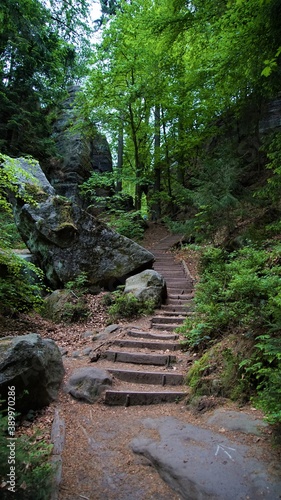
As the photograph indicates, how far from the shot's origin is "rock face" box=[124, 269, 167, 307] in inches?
316

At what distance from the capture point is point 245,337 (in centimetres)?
416

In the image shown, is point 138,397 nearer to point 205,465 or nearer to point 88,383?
point 88,383

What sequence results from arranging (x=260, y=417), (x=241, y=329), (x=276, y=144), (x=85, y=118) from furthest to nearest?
1. (x=85, y=118)
2. (x=276, y=144)
3. (x=241, y=329)
4. (x=260, y=417)

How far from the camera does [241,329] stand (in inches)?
175

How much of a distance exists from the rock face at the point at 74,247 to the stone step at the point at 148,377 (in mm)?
4542

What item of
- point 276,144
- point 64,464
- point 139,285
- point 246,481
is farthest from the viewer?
point 139,285

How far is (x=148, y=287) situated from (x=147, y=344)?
235 cm

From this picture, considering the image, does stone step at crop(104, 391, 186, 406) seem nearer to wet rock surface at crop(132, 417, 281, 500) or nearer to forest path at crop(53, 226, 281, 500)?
forest path at crop(53, 226, 281, 500)

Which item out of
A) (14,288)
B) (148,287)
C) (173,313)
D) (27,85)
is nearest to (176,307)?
(173,313)

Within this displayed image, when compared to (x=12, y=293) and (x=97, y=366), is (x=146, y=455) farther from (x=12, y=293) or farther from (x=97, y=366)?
(x=12, y=293)

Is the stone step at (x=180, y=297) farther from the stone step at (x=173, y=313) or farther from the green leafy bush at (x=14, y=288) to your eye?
the green leafy bush at (x=14, y=288)

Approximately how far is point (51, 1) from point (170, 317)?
39.6 feet

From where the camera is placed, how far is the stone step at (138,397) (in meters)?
4.39

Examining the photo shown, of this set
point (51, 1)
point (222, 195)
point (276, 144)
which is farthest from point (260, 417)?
point (51, 1)
